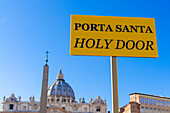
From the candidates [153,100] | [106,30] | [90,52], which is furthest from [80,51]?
[153,100]

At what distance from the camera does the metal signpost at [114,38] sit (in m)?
10.2

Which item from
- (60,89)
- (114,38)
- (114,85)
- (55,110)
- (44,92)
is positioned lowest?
(114,85)

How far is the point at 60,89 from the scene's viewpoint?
13938 centimetres

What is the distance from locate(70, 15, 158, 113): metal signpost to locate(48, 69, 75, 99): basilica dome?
12810 cm

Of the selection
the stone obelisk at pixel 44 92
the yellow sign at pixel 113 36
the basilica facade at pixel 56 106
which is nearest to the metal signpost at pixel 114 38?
the yellow sign at pixel 113 36

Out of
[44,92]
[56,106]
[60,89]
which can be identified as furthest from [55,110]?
[44,92]

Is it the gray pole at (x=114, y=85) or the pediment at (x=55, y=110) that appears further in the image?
the pediment at (x=55, y=110)

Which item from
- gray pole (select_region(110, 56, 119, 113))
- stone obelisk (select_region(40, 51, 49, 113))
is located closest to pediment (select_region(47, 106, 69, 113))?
stone obelisk (select_region(40, 51, 49, 113))

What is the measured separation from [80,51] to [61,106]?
105828 millimetres

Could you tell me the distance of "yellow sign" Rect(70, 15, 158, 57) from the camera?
10.2 metres

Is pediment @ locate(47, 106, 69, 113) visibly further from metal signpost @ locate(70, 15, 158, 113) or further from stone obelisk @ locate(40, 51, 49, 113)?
metal signpost @ locate(70, 15, 158, 113)

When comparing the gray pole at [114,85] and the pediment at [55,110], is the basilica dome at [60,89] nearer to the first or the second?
the pediment at [55,110]

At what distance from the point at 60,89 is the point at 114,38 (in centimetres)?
13103

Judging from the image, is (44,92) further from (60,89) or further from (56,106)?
(60,89)
